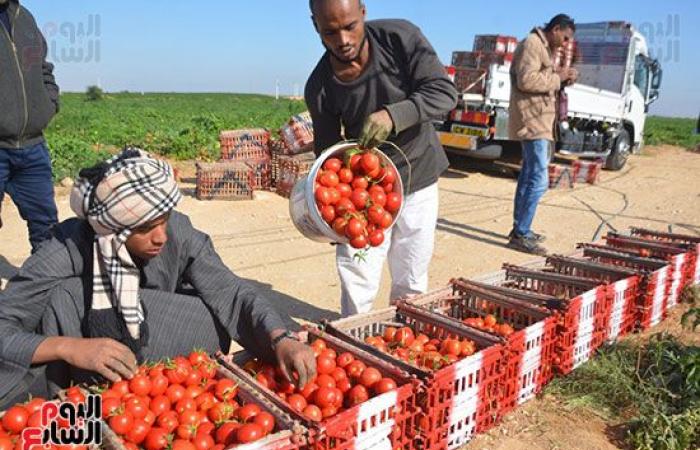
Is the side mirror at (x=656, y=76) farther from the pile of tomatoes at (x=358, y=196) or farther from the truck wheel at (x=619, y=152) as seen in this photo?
the pile of tomatoes at (x=358, y=196)

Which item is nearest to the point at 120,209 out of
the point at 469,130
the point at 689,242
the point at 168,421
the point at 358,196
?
the point at 168,421

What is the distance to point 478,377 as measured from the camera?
103 inches

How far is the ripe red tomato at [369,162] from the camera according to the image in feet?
9.43

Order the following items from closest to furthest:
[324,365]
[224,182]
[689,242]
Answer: [324,365] → [689,242] → [224,182]

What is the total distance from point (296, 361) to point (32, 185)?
274 cm

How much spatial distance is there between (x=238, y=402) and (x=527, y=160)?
184 inches

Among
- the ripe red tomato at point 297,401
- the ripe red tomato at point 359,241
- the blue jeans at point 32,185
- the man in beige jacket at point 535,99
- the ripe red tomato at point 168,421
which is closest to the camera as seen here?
the ripe red tomato at point 168,421

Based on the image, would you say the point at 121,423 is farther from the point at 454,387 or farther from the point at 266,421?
the point at 454,387

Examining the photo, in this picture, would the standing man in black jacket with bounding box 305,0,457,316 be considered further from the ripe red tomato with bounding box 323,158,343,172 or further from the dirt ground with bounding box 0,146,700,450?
the dirt ground with bounding box 0,146,700,450

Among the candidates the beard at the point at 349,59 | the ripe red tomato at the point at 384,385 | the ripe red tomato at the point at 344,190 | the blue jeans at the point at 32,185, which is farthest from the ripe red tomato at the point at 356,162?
the blue jeans at the point at 32,185

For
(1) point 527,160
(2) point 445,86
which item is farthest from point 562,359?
(1) point 527,160

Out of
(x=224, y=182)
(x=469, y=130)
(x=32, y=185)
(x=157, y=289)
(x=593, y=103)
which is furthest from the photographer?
(x=593, y=103)

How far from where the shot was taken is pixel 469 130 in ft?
35.1

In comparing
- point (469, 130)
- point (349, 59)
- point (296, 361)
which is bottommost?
point (296, 361)
